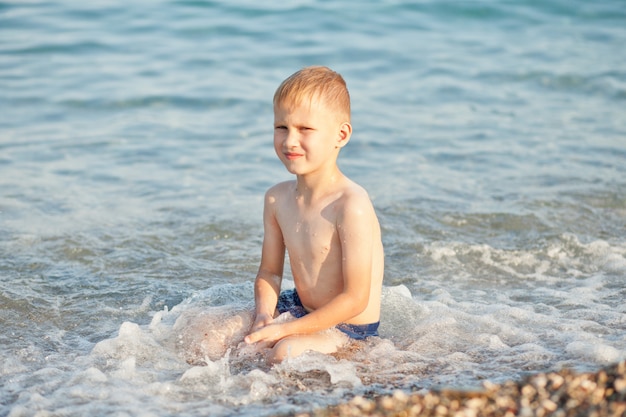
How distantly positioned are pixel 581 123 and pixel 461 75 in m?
2.37

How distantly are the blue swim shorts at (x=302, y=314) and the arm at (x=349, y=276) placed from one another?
227 mm

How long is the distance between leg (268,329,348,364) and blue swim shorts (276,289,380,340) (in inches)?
5.0

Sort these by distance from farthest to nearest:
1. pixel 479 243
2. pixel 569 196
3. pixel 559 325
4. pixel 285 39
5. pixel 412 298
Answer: pixel 285 39, pixel 569 196, pixel 479 243, pixel 412 298, pixel 559 325

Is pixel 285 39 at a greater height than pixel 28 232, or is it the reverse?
pixel 285 39

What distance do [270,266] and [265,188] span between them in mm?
3003

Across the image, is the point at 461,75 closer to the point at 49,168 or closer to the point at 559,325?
the point at 49,168

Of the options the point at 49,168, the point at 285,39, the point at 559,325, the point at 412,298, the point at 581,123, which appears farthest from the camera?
the point at 285,39

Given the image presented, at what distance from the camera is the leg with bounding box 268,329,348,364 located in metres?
4.17

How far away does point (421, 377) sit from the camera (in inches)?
160

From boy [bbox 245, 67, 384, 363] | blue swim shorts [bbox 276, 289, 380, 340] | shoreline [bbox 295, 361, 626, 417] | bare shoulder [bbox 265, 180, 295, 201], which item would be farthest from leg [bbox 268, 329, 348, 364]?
bare shoulder [bbox 265, 180, 295, 201]

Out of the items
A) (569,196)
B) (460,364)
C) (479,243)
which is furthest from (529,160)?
(460,364)

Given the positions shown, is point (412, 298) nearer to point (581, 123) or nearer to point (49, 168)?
point (49, 168)

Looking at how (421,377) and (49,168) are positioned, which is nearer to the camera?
(421,377)

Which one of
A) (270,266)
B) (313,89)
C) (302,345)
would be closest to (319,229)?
(270,266)
